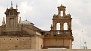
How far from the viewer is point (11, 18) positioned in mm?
64062

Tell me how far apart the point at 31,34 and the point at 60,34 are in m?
5.63

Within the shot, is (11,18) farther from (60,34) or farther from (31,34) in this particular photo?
(60,34)

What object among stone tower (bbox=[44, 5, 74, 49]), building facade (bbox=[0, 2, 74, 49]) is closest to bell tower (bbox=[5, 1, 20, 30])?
building facade (bbox=[0, 2, 74, 49])

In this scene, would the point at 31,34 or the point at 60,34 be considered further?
the point at 60,34

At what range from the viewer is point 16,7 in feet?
213

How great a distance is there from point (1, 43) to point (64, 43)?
9.50 m

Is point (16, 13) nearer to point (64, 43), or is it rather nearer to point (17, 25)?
point (17, 25)

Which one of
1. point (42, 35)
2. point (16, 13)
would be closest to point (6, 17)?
point (16, 13)

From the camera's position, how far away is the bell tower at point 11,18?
63.8 metres

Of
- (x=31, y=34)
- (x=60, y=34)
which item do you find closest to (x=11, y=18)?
(x=31, y=34)

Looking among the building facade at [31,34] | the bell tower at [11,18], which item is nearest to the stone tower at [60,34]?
the building facade at [31,34]

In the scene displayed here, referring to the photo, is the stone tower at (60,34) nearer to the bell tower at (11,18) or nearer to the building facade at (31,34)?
the building facade at (31,34)

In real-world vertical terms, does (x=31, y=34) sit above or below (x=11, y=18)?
below

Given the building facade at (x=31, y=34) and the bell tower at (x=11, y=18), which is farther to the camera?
the bell tower at (x=11, y=18)
